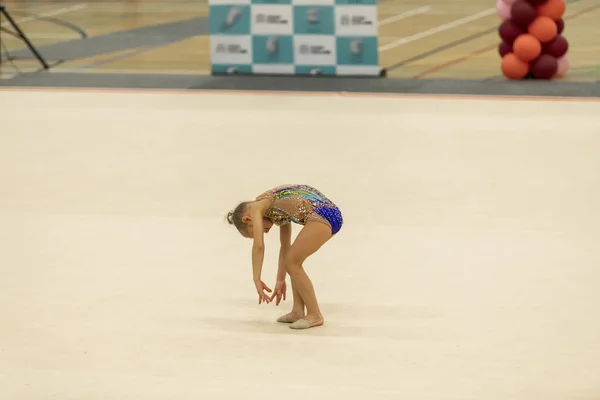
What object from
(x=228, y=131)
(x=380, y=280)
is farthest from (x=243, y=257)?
Answer: (x=228, y=131)

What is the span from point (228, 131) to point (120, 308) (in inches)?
177

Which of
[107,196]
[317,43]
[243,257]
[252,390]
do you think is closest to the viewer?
[252,390]

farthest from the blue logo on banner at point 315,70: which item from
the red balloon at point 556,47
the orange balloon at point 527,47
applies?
the red balloon at point 556,47

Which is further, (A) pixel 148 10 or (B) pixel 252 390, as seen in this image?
(A) pixel 148 10

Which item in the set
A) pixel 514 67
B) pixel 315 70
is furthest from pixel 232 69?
pixel 514 67

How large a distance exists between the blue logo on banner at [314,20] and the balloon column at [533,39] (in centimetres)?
195

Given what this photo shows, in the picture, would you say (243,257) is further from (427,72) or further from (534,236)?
(427,72)

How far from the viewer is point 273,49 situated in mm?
12656

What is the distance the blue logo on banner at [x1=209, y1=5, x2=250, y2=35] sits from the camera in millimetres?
12609

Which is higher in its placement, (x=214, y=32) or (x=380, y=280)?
(x=214, y=32)

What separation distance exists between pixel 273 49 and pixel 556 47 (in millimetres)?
3284

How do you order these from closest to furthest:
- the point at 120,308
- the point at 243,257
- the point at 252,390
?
1. the point at 252,390
2. the point at 120,308
3. the point at 243,257

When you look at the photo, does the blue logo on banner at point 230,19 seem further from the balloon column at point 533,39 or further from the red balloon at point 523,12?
the red balloon at point 523,12

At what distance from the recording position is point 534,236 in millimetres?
7129
